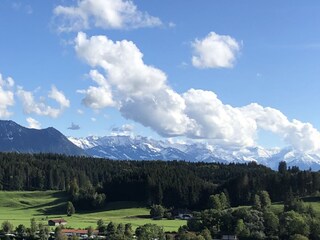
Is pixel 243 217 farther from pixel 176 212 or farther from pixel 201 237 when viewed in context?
pixel 176 212

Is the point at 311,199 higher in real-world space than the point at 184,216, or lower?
higher

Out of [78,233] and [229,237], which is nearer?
[229,237]

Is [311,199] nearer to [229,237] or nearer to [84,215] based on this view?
[229,237]

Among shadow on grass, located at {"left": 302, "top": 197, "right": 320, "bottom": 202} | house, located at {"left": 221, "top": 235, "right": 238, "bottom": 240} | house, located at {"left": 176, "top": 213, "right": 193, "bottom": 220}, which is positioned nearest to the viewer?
house, located at {"left": 221, "top": 235, "right": 238, "bottom": 240}

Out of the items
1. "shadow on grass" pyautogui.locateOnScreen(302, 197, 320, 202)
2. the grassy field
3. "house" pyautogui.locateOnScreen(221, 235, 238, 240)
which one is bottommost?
"house" pyautogui.locateOnScreen(221, 235, 238, 240)

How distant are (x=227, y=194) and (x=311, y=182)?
31.4 meters

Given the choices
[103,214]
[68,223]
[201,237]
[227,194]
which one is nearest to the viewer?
[201,237]

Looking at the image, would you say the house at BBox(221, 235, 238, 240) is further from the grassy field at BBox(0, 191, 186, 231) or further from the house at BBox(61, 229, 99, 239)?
the house at BBox(61, 229, 99, 239)

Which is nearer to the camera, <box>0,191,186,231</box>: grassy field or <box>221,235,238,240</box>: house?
<box>221,235,238,240</box>: house

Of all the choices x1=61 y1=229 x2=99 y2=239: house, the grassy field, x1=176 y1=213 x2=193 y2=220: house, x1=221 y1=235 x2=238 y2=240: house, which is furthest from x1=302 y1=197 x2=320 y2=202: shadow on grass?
x1=61 y1=229 x2=99 y2=239: house

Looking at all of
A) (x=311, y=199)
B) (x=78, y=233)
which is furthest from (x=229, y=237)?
(x=311, y=199)

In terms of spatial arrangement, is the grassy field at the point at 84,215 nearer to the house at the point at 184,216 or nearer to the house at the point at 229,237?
the house at the point at 184,216

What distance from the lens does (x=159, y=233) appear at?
384 ft

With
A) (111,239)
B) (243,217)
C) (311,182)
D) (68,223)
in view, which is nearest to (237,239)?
(243,217)
